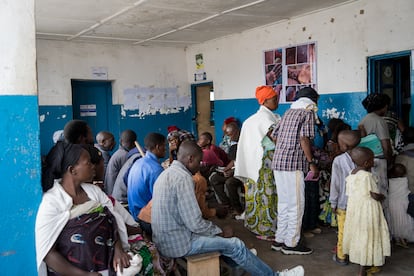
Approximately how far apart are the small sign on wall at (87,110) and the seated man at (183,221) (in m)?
5.40

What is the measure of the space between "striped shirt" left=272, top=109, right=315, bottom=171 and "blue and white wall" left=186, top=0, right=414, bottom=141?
1.74 meters

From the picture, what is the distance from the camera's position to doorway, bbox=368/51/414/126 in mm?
5020

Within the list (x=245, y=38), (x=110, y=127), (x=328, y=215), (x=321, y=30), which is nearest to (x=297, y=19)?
(x=321, y=30)

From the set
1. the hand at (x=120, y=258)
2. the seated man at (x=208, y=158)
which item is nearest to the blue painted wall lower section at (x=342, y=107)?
the seated man at (x=208, y=158)

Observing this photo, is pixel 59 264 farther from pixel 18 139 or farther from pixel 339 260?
pixel 339 260

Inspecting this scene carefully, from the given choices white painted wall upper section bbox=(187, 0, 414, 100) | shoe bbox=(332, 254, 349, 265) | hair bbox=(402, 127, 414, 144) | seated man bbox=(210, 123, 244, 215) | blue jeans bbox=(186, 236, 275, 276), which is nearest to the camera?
blue jeans bbox=(186, 236, 275, 276)

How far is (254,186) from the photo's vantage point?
4.42m

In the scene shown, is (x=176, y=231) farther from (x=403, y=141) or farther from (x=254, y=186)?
(x=403, y=141)

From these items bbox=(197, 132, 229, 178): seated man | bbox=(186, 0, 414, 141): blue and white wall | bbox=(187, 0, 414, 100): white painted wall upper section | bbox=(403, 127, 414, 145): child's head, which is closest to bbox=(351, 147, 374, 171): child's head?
bbox=(403, 127, 414, 145): child's head

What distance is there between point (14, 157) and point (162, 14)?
396cm

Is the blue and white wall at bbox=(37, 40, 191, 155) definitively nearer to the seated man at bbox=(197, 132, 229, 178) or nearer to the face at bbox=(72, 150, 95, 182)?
the seated man at bbox=(197, 132, 229, 178)

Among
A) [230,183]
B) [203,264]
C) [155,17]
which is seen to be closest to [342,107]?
[230,183]

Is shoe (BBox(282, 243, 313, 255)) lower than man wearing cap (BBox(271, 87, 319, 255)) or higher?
→ lower

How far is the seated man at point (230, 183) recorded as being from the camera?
17.6 feet
